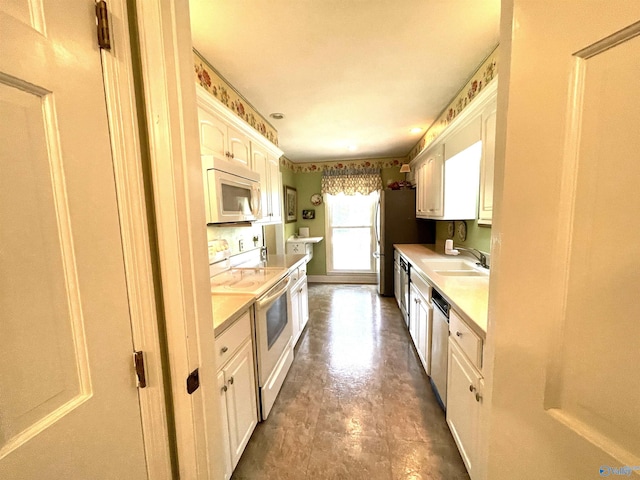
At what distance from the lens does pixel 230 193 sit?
67.8 inches

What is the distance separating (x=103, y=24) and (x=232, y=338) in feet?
3.97

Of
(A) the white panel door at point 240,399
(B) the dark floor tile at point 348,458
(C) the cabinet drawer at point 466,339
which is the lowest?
(B) the dark floor tile at point 348,458

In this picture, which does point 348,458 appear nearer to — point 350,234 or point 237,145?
point 237,145

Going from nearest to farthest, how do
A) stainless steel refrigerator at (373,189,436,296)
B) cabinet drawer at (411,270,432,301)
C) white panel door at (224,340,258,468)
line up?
white panel door at (224,340,258,468)
cabinet drawer at (411,270,432,301)
stainless steel refrigerator at (373,189,436,296)

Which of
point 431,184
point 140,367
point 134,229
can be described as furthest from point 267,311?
point 431,184

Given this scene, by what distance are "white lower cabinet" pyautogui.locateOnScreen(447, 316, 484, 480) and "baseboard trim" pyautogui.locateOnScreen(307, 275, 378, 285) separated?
3478 millimetres

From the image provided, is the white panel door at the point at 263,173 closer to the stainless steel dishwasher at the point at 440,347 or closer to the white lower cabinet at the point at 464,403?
the stainless steel dishwasher at the point at 440,347

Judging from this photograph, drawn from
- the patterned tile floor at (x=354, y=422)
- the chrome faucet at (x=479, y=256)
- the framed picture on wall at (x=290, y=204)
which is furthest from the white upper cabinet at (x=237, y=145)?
the chrome faucet at (x=479, y=256)

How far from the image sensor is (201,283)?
2.41 feet

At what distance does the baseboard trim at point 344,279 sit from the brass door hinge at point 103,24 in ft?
15.7

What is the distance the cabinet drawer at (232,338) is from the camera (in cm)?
115

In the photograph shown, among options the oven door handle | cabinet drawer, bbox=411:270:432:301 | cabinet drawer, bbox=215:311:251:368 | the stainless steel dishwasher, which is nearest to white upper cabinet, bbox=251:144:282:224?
the oven door handle

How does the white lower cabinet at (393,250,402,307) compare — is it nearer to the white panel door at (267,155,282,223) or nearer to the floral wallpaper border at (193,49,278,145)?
the white panel door at (267,155,282,223)

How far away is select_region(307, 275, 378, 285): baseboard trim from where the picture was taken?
198 inches
